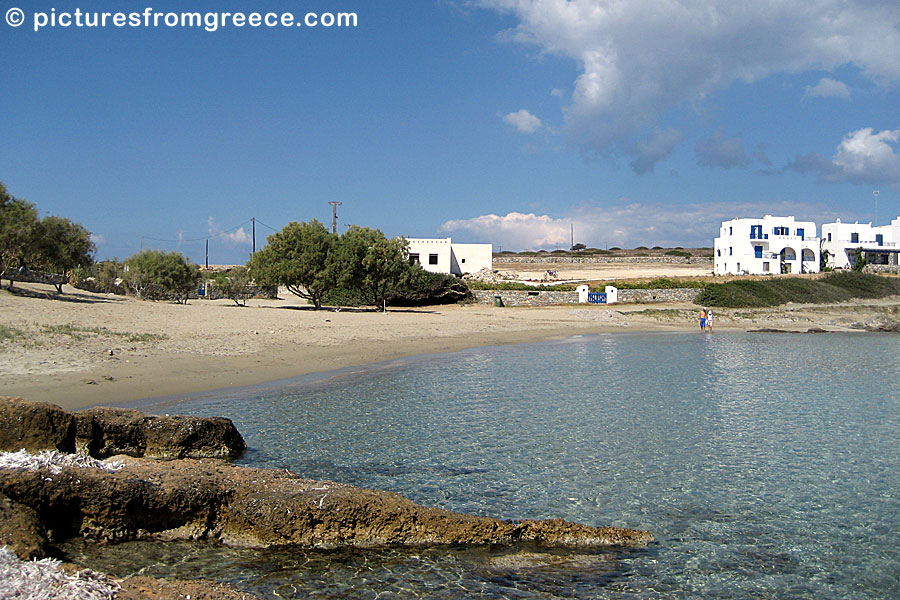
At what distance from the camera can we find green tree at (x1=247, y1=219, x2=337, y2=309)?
145ft

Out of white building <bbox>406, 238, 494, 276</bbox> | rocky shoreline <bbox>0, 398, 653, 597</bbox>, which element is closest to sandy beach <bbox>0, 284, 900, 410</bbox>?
rocky shoreline <bbox>0, 398, 653, 597</bbox>

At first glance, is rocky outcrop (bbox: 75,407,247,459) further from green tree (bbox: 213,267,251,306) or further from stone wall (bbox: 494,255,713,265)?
stone wall (bbox: 494,255,713,265)

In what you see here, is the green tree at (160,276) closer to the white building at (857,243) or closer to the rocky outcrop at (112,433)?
the rocky outcrop at (112,433)

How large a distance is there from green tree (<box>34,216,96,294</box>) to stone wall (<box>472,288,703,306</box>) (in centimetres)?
3270

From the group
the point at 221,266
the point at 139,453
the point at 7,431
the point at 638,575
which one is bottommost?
the point at 638,575

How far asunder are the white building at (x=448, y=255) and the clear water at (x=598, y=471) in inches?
1970

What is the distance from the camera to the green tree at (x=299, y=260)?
44.1m

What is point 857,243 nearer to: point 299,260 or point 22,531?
point 299,260

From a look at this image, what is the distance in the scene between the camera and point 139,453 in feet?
33.1

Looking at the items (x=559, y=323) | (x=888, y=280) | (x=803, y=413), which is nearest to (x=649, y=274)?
(x=888, y=280)

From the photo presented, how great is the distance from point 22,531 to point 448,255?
2747 inches

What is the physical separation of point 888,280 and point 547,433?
7200 cm

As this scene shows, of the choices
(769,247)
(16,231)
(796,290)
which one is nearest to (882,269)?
(769,247)

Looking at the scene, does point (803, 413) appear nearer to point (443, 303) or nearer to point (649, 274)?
point (443, 303)
